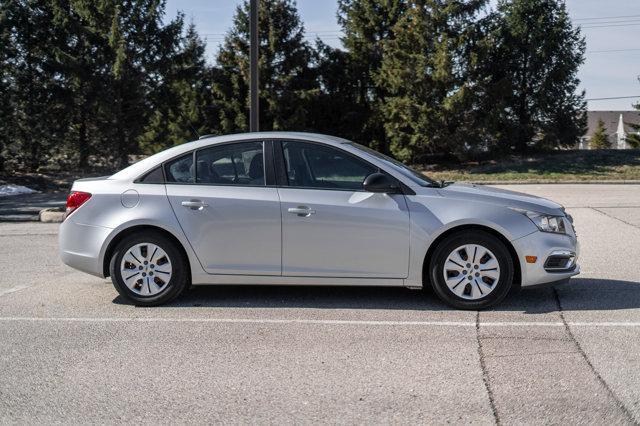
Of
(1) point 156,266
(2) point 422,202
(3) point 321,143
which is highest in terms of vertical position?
(3) point 321,143

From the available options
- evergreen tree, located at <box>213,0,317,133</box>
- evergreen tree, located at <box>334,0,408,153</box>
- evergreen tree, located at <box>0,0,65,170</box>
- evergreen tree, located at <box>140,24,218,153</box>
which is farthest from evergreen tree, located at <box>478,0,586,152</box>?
evergreen tree, located at <box>0,0,65,170</box>

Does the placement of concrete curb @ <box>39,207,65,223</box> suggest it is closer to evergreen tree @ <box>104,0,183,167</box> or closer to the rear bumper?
the rear bumper

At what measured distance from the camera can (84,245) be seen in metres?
6.39

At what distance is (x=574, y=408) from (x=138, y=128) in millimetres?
25238

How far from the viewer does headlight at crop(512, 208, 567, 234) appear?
238 inches

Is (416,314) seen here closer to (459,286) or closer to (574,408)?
(459,286)

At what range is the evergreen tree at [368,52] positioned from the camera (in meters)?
30.6

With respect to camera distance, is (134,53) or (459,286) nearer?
(459,286)

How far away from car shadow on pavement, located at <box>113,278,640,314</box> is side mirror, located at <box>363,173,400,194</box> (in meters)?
1.10

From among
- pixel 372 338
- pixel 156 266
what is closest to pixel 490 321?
pixel 372 338

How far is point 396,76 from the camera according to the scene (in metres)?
28.5

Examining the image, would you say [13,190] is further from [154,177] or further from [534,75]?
[534,75]

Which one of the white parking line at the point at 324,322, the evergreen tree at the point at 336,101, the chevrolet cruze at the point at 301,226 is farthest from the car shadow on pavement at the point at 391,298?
the evergreen tree at the point at 336,101

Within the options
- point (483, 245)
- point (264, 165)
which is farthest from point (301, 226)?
point (483, 245)
